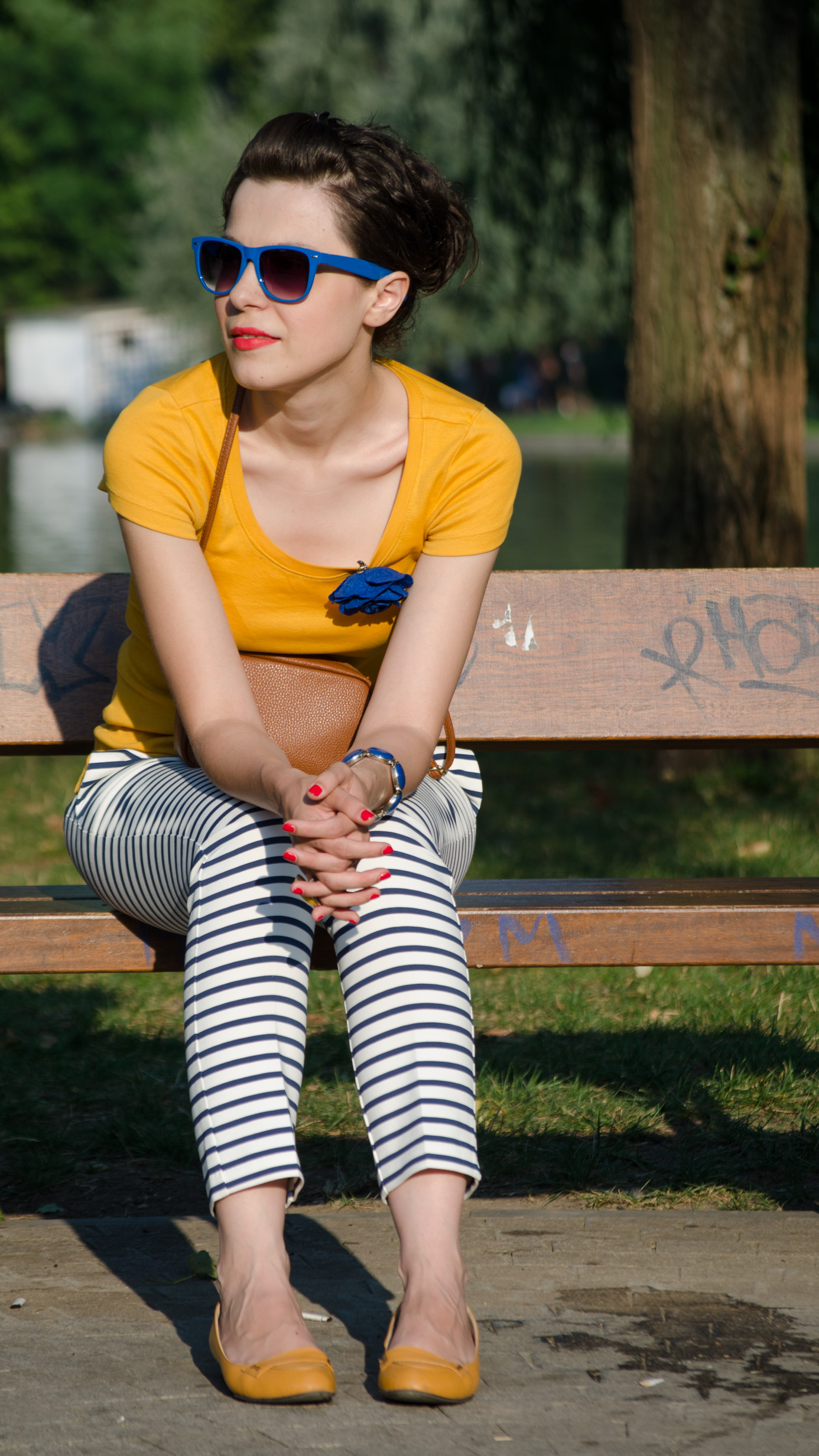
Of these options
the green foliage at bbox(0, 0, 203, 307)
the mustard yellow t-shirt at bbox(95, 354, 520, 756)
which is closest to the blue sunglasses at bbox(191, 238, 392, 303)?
the mustard yellow t-shirt at bbox(95, 354, 520, 756)

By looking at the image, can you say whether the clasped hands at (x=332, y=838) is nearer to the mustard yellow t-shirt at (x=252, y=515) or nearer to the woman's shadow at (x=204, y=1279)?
the mustard yellow t-shirt at (x=252, y=515)

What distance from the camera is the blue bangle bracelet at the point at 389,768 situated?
2191 mm

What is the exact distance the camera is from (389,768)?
7.25 ft

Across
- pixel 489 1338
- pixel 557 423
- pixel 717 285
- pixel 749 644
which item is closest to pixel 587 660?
pixel 749 644

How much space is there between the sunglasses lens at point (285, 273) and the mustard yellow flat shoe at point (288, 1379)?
146 centimetres

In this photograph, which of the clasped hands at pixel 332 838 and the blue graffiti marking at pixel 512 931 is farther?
the blue graffiti marking at pixel 512 931

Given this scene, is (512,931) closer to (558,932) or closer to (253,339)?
(558,932)

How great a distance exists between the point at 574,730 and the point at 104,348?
57873 millimetres

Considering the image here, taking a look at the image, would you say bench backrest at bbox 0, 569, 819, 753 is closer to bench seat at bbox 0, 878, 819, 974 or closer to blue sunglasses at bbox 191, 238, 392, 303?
bench seat at bbox 0, 878, 819, 974

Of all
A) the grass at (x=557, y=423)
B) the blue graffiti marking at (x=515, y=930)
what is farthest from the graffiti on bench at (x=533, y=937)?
the grass at (x=557, y=423)

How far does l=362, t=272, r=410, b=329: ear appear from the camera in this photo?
8.20 feet

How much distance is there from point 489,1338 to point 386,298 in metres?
1.55

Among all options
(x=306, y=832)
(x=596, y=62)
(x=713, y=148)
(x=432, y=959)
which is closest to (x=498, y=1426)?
(x=432, y=959)

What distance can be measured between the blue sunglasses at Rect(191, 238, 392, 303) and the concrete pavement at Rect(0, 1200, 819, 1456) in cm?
144
